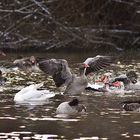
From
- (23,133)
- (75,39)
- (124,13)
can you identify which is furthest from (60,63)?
(124,13)

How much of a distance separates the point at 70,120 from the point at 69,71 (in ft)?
14.9

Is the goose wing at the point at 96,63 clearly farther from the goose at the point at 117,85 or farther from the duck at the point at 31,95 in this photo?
the duck at the point at 31,95

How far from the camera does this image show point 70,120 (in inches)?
480

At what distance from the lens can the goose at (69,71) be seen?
16125 mm

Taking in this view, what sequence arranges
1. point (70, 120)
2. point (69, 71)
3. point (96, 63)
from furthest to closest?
point (96, 63)
point (69, 71)
point (70, 120)

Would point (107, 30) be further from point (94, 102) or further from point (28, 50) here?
point (94, 102)

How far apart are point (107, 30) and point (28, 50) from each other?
3726 mm

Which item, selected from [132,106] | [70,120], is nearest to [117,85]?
[132,106]

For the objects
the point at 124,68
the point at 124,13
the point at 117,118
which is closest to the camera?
the point at 117,118

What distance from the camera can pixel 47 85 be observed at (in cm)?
1769

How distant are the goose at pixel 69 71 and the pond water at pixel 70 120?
27cm

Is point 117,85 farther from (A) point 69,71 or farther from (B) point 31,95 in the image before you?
(B) point 31,95

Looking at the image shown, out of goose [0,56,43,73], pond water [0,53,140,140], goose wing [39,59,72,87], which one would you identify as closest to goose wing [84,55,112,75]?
goose wing [39,59,72,87]

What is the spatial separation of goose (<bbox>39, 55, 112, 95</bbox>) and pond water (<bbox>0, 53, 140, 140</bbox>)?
0.89 ft
